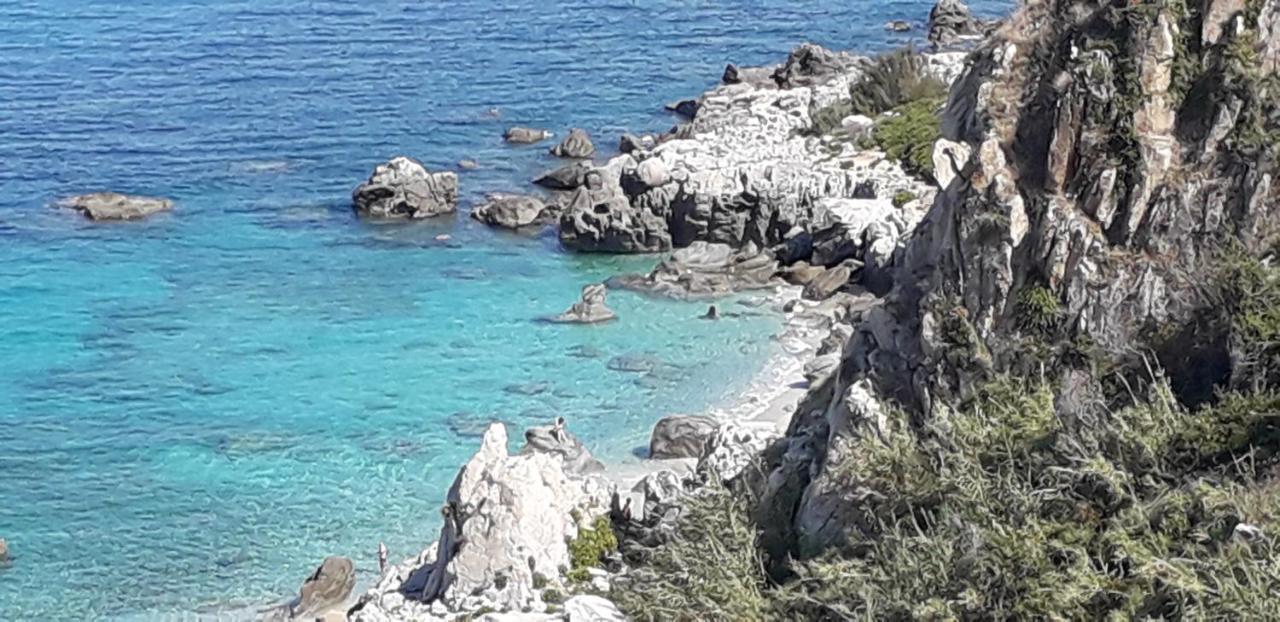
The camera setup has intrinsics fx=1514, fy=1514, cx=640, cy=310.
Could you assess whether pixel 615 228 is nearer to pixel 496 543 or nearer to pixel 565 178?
pixel 565 178

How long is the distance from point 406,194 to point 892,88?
16277 mm

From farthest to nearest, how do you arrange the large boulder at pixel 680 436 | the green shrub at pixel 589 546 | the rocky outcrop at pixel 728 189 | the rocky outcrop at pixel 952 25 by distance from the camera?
1. the rocky outcrop at pixel 952 25
2. the rocky outcrop at pixel 728 189
3. the large boulder at pixel 680 436
4. the green shrub at pixel 589 546

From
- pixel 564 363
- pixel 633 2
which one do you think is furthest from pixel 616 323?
pixel 633 2

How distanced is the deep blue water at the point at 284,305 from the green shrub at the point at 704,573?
9.41m

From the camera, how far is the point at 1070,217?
17.6 metres

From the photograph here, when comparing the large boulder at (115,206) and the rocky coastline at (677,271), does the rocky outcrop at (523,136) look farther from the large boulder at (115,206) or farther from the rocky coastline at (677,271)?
the large boulder at (115,206)

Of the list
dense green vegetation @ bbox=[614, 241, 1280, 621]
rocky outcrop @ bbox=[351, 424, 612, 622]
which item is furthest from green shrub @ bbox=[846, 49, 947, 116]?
dense green vegetation @ bbox=[614, 241, 1280, 621]

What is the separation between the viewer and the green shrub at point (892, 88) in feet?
163

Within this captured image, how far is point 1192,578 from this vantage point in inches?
540

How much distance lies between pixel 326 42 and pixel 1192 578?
64.5 meters

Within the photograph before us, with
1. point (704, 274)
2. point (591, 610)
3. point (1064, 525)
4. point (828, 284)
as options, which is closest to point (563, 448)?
point (591, 610)

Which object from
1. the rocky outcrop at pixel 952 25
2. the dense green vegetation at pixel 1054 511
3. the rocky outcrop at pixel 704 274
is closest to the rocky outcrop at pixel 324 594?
the dense green vegetation at pixel 1054 511

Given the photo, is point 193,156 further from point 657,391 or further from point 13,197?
point 657,391

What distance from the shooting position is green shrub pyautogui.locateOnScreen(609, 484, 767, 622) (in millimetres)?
17375
